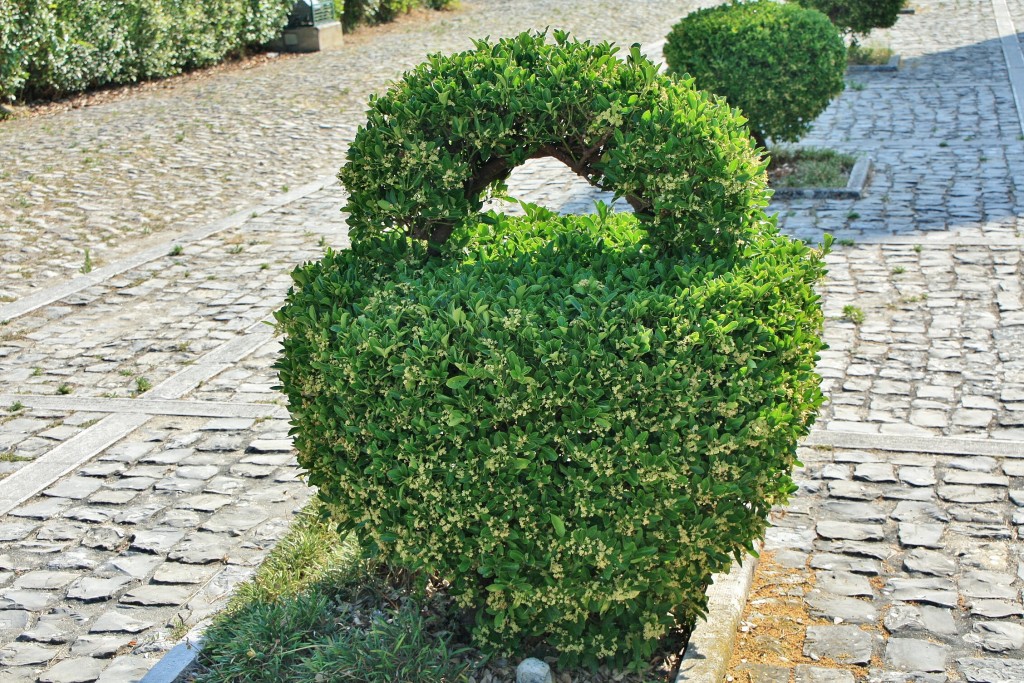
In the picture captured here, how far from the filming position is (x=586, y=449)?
352 centimetres

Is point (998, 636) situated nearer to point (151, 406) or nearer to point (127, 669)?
point (127, 669)

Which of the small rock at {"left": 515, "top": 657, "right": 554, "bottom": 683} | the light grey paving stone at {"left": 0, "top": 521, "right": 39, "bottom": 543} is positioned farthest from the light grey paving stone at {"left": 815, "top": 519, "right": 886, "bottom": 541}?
the light grey paving stone at {"left": 0, "top": 521, "right": 39, "bottom": 543}

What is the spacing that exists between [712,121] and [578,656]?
2.02 m

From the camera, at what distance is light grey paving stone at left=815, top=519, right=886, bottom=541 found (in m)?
5.01

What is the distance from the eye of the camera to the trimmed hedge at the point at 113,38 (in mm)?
15469

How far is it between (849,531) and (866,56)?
48.7 ft

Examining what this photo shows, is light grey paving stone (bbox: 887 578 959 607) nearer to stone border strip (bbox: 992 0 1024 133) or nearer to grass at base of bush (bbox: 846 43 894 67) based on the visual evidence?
stone border strip (bbox: 992 0 1024 133)

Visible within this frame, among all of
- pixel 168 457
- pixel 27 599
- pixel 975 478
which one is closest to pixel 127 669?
pixel 27 599

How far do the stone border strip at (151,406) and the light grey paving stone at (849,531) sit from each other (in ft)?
10.2

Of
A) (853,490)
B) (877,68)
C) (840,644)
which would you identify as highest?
(877,68)

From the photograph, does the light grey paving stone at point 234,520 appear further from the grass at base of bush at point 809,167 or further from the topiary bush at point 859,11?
the topiary bush at point 859,11

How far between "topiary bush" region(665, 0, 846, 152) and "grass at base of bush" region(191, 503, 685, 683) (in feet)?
26.4

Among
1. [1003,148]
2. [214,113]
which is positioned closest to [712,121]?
[1003,148]

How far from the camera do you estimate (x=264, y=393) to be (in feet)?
22.2
